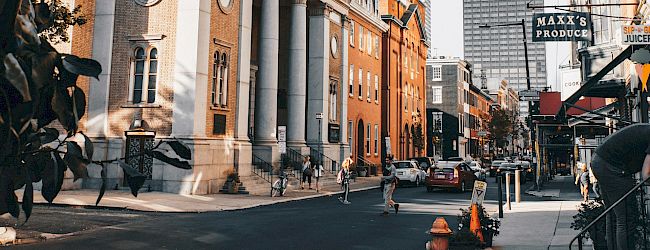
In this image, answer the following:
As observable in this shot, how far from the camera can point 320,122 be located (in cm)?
3244

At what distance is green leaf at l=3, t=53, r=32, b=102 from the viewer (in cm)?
167

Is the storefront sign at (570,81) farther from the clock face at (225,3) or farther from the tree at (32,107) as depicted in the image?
the tree at (32,107)

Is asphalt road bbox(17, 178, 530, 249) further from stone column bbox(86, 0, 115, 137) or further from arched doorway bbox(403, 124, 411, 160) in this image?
arched doorway bbox(403, 124, 411, 160)

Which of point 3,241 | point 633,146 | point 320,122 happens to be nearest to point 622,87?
point 633,146

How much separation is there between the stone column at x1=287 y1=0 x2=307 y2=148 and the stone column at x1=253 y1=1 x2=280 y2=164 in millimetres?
3295

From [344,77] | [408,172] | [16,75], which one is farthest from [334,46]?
[16,75]

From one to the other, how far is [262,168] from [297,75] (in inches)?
275

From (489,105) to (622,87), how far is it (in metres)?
86.1

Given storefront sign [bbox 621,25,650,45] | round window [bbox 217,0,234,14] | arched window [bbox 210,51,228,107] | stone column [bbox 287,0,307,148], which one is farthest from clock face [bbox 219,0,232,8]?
storefront sign [bbox 621,25,650,45]

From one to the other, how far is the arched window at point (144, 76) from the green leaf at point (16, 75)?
21.4 meters

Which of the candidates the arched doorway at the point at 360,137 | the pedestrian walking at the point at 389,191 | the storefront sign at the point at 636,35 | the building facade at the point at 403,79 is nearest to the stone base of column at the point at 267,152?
the pedestrian walking at the point at 389,191

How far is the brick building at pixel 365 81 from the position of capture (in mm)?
39750

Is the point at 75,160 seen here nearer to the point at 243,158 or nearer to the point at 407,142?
the point at 243,158

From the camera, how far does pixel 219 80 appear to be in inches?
922
